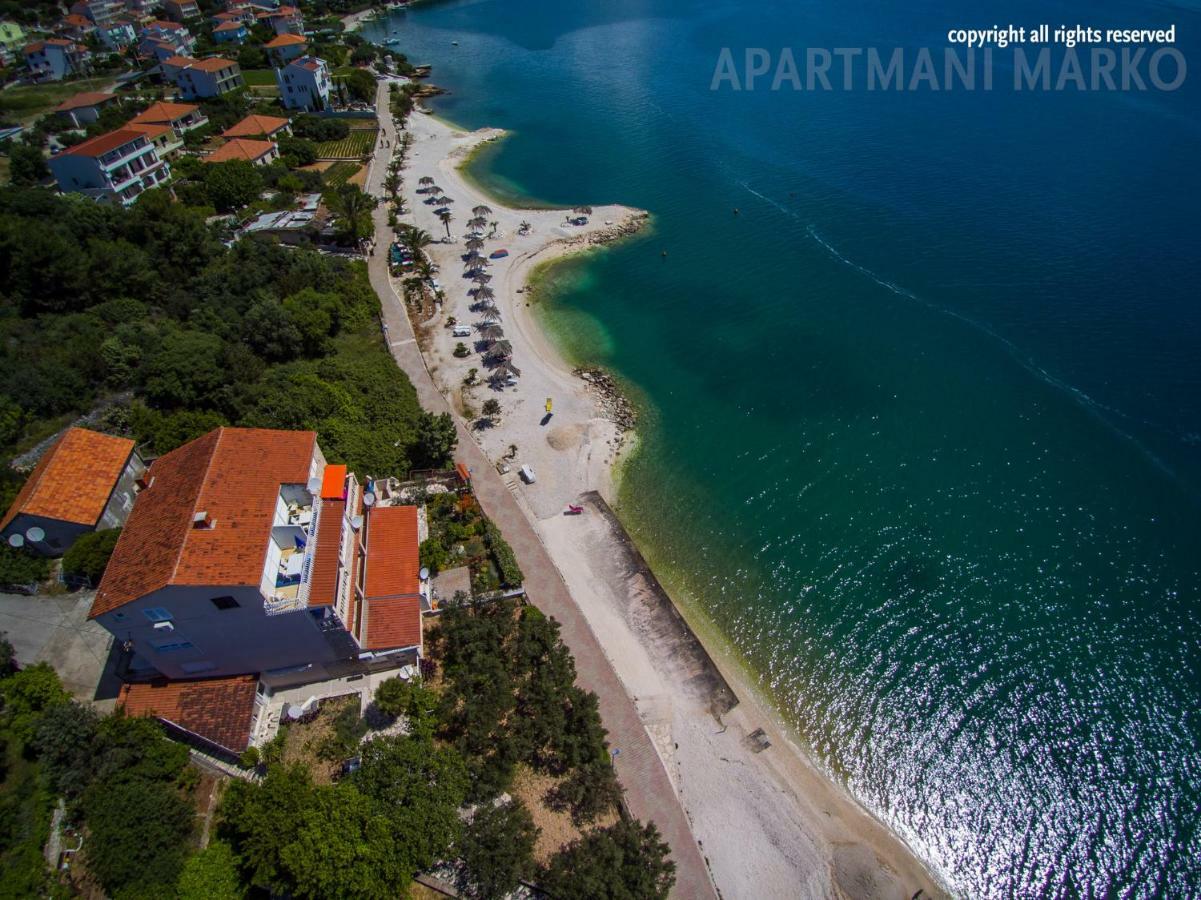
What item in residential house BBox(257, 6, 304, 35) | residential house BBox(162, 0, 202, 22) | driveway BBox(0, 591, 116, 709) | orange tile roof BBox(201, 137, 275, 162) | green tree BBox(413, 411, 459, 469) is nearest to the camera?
driveway BBox(0, 591, 116, 709)

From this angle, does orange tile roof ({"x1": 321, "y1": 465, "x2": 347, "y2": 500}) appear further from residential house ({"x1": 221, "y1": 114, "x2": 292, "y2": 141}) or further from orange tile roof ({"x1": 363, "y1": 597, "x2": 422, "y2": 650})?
residential house ({"x1": 221, "y1": 114, "x2": 292, "y2": 141})

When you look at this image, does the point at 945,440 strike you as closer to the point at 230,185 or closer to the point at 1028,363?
A: the point at 1028,363

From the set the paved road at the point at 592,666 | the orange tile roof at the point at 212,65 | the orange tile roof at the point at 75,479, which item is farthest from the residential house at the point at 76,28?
the orange tile roof at the point at 75,479

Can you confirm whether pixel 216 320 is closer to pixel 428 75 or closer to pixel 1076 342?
pixel 1076 342

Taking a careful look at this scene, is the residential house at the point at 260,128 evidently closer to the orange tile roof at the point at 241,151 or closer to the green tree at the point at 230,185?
the orange tile roof at the point at 241,151

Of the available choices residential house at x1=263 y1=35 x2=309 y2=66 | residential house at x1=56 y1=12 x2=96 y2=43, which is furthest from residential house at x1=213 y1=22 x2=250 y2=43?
residential house at x1=56 y1=12 x2=96 y2=43

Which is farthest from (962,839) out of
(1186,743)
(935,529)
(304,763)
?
(304,763)

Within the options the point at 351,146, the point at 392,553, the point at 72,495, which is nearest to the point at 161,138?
the point at 351,146
